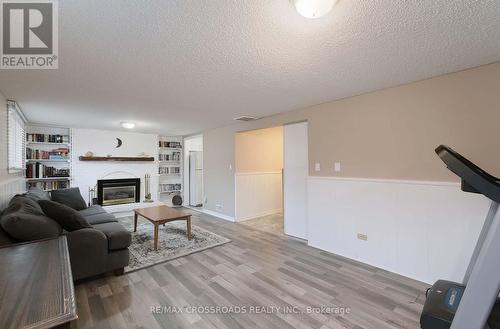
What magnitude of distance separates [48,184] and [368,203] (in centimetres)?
641

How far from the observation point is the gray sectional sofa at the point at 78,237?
1.85 m

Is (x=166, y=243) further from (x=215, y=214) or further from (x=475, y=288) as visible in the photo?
(x=475, y=288)

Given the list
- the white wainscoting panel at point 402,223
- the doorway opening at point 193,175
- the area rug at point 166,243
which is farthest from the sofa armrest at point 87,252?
the doorway opening at point 193,175

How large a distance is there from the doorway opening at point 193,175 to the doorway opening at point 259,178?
1.99 metres

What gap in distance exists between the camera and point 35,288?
0.95m

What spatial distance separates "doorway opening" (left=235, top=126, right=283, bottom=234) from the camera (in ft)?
16.1

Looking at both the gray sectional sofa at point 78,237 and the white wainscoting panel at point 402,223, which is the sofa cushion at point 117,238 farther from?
the white wainscoting panel at point 402,223

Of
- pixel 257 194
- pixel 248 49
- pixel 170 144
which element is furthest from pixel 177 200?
pixel 248 49

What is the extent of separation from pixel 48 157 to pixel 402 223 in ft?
21.9

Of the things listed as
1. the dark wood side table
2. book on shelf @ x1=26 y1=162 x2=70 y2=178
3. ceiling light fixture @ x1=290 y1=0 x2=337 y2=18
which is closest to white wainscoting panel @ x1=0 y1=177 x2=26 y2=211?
the dark wood side table

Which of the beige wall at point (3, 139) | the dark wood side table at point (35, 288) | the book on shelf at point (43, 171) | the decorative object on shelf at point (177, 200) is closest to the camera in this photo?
the dark wood side table at point (35, 288)

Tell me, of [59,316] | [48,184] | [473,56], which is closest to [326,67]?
[473,56]

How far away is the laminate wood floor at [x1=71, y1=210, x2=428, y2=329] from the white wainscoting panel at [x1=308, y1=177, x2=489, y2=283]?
0.22 metres

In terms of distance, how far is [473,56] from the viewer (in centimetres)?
192
